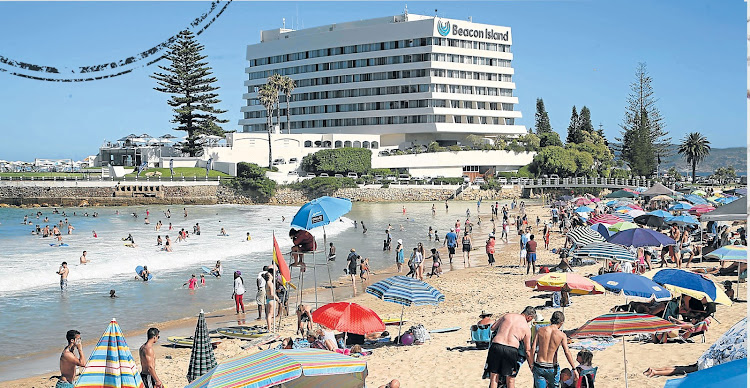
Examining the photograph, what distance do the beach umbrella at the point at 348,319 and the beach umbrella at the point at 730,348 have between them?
5.35 metres

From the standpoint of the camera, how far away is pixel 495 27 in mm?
81312

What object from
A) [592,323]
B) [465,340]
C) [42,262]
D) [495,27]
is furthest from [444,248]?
[495,27]

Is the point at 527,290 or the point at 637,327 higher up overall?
the point at 637,327

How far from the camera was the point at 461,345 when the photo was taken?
12008mm


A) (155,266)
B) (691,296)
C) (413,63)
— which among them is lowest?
(155,266)

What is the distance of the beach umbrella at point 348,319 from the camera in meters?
11.4

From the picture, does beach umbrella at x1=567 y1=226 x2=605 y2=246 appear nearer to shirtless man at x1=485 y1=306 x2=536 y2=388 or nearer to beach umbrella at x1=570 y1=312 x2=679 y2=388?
beach umbrella at x1=570 y1=312 x2=679 y2=388

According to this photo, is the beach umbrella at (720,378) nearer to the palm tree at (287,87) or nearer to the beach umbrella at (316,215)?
the beach umbrella at (316,215)

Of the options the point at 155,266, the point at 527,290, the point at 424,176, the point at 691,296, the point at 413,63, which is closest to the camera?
the point at 691,296

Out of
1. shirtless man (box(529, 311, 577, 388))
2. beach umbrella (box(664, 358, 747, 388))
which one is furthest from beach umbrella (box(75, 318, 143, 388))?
beach umbrella (box(664, 358, 747, 388))

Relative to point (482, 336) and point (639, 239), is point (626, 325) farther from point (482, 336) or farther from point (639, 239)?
point (639, 239)

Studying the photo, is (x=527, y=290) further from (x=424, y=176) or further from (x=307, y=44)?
(x=307, y=44)

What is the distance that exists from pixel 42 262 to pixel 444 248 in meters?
15.8

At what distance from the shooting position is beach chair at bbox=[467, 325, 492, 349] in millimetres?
11594
